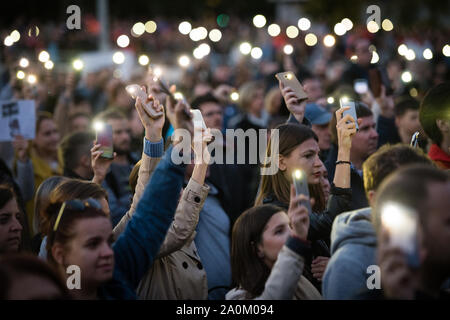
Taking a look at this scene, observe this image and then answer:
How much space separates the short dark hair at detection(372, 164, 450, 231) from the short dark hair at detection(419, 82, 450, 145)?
172 centimetres

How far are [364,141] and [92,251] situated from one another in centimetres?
259

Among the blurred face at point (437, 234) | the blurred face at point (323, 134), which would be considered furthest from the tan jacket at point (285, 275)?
the blurred face at point (323, 134)

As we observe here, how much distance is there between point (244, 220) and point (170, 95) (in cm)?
69

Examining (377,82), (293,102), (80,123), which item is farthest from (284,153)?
(80,123)

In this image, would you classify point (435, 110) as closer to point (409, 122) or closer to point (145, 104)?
point (145, 104)

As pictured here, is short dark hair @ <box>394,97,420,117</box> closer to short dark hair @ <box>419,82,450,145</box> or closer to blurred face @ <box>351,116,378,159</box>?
blurred face @ <box>351,116,378,159</box>

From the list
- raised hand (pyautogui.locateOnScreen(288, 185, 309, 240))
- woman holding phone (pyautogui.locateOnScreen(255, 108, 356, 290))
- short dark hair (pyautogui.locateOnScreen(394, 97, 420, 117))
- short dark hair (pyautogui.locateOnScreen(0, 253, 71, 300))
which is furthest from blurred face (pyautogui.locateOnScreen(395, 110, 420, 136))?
short dark hair (pyautogui.locateOnScreen(0, 253, 71, 300))

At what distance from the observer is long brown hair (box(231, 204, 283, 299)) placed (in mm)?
3023

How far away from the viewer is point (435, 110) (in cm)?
392

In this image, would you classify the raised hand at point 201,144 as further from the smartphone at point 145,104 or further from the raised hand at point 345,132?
the raised hand at point 345,132

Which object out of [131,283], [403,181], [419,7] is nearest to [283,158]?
[131,283]

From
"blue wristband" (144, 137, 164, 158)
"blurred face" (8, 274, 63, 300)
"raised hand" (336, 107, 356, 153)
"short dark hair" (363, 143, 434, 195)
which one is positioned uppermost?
"raised hand" (336, 107, 356, 153)
